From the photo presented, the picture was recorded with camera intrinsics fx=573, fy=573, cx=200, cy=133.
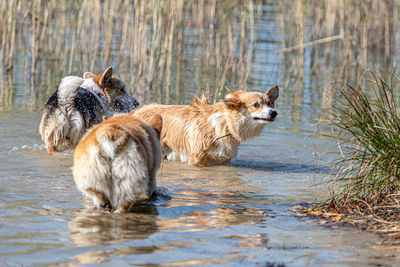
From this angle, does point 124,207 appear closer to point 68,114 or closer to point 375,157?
point 375,157

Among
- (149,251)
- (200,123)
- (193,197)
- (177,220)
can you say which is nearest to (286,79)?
(200,123)

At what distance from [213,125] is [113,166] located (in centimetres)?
265

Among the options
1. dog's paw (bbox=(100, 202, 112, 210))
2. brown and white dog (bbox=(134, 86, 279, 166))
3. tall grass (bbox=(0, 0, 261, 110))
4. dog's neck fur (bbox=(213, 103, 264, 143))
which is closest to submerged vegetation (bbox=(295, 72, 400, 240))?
dog's paw (bbox=(100, 202, 112, 210))

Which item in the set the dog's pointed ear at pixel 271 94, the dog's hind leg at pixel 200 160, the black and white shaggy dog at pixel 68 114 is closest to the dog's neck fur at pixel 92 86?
the black and white shaggy dog at pixel 68 114

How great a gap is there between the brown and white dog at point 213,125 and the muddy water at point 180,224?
275mm

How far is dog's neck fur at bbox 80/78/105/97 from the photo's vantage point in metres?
A: 6.69

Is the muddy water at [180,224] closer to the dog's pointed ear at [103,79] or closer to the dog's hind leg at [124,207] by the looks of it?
the dog's hind leg at [124,207]

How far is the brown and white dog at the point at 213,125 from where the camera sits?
620 cm

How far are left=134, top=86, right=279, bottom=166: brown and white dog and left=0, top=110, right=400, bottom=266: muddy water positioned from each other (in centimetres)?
27

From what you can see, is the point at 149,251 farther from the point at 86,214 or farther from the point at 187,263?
the point at 86,214

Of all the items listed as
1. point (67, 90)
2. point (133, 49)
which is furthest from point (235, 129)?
point (133, 49)

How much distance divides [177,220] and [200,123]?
2.49 meters

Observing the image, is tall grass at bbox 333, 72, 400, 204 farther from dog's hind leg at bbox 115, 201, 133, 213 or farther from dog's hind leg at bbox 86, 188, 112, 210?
dog's hind leg at bbox 86, 188, 112, 210

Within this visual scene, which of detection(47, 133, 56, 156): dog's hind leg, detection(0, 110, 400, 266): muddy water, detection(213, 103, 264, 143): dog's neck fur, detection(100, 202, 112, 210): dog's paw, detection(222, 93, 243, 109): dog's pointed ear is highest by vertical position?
detection(222, 93, 243, 109): dog's pointed ear
